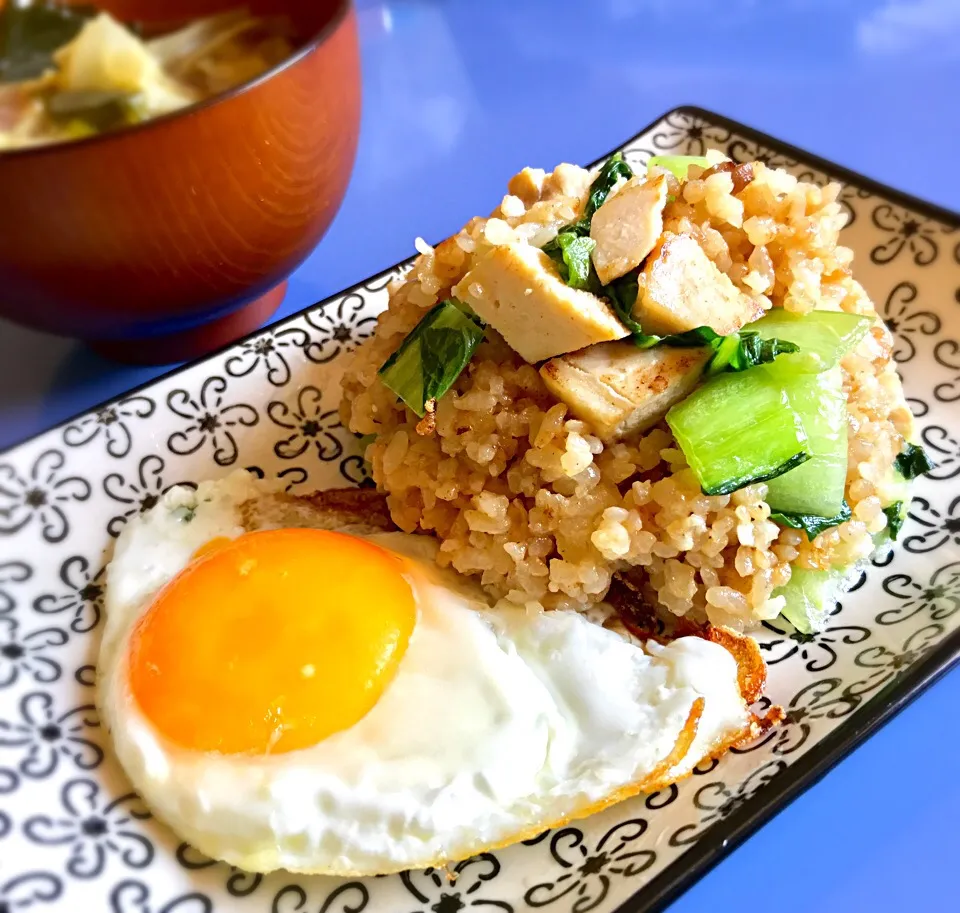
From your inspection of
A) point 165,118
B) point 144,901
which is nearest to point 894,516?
point 144,901

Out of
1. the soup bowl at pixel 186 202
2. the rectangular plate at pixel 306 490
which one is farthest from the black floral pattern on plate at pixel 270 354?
the soup bowl at pixel 186 202

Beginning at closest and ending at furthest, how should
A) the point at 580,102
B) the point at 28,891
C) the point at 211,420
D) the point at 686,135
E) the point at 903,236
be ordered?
the point at 28,891
the point at 211,420
the point at 903,236
the point at 686,135
the point at 580,102

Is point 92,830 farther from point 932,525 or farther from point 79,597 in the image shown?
point 932,525

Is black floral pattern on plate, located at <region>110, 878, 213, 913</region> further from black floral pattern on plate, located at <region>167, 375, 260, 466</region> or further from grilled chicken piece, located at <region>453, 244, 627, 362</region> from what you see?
grilled chicken piece, located at <region>453, 244, 627, 362</region>

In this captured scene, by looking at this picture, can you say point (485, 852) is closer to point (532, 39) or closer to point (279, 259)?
point (279, 259)

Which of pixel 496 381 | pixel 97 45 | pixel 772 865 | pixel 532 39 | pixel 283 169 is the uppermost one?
pixel 532 39

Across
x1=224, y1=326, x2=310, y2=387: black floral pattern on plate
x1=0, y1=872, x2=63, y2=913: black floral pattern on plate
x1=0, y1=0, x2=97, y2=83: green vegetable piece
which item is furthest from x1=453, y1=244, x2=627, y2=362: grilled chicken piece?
x1=0, y1=0, x2=97, y2=83: green vegetable piece

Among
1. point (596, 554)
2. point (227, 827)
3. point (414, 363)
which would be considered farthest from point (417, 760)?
point (414, 363)
